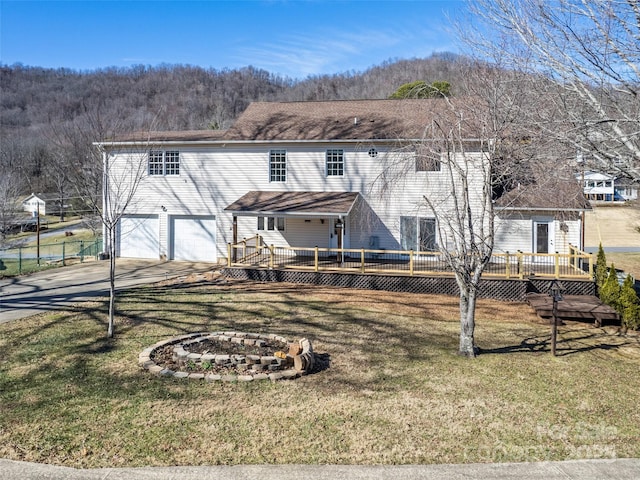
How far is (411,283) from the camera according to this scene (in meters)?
16.5

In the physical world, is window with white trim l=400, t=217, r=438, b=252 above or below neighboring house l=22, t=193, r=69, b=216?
below

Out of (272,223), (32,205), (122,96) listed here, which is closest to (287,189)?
(272,223)

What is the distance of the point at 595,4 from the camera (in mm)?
6785

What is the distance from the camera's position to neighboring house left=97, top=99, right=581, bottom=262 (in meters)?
19.2

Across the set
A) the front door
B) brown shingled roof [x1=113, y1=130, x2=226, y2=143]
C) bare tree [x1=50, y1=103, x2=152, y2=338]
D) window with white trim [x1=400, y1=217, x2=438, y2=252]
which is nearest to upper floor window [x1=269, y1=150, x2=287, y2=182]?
brown shingled roof [x1=113, y1=130, x2=226, y2=143]

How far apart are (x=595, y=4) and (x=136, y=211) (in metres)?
19.5

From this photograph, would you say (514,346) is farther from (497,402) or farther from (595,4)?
(595,4)

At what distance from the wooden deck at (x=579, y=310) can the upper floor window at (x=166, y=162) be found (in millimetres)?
15617

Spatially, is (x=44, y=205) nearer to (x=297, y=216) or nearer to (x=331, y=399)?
(x=297, y=216)

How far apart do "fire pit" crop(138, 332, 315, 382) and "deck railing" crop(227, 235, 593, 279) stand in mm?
7329

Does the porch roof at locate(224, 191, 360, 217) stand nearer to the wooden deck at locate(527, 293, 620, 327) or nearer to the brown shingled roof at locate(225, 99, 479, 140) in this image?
the brown shingled roof at locate(225, 99, 479, 140)

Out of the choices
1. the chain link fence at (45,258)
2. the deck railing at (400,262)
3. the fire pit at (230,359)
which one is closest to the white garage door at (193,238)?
the deck railing at (400,262)

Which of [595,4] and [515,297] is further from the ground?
[595,4]

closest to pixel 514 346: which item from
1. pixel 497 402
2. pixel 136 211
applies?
pixel 497 402
